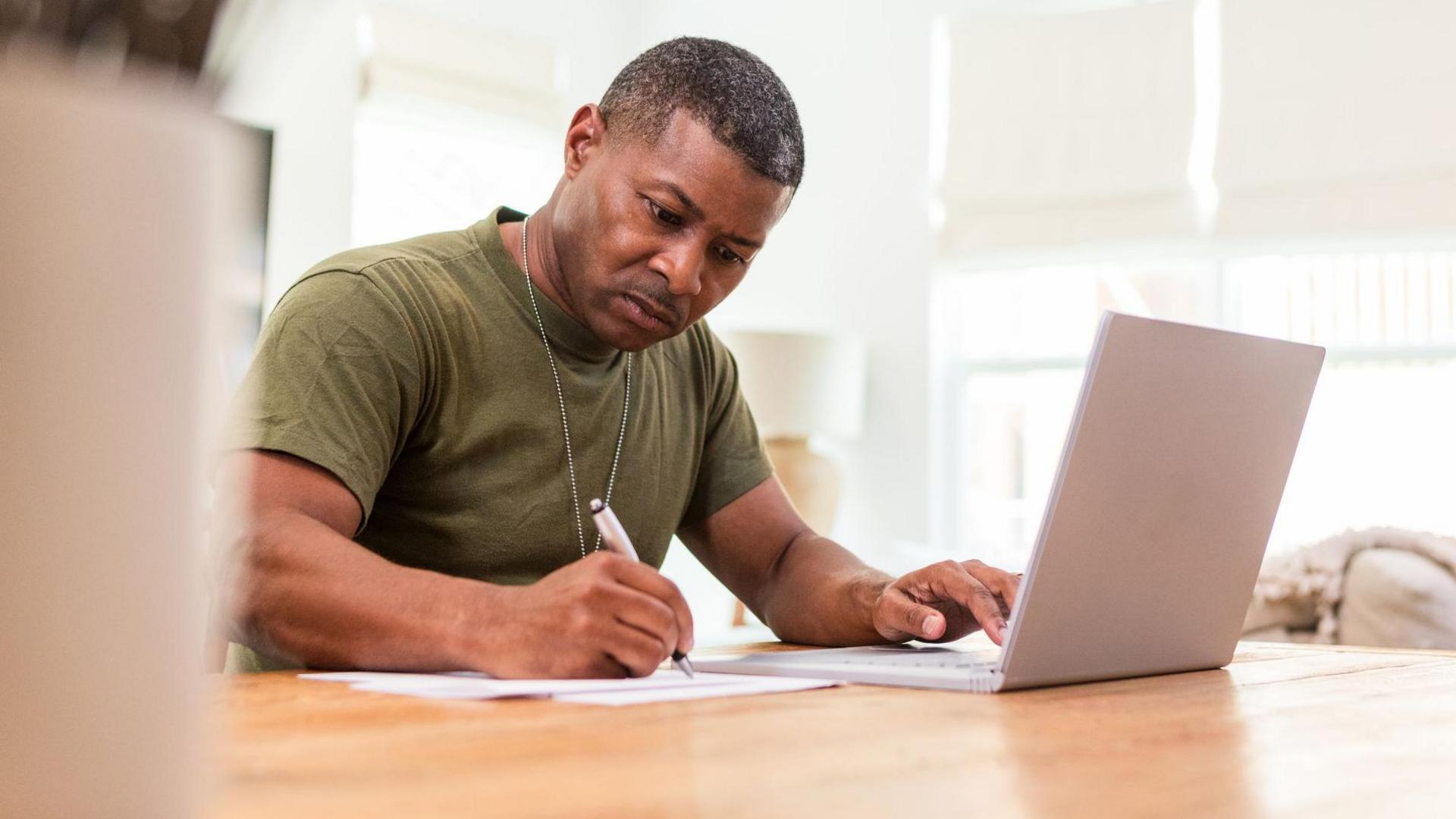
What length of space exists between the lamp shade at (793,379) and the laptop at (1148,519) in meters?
2.83

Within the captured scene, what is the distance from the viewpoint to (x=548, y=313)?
1.53 m

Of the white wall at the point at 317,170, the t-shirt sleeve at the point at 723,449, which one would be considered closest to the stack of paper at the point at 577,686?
the t-shirt sleeve at the point at 723,449

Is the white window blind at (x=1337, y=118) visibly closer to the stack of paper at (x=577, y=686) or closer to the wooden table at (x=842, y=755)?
the wooden table at (x=842, y=755)

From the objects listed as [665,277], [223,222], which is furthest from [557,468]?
[223,222]

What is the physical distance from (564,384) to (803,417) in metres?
2.55

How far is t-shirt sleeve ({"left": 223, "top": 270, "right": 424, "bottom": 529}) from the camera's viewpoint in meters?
1.18

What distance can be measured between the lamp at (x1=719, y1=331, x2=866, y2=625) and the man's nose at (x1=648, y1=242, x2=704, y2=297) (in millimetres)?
2482

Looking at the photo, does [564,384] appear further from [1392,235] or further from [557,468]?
[1392,235]

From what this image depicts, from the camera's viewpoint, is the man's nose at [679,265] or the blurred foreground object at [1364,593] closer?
the man's nose at [679,265]

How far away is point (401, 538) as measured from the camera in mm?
1447

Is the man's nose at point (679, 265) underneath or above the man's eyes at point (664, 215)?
underneath

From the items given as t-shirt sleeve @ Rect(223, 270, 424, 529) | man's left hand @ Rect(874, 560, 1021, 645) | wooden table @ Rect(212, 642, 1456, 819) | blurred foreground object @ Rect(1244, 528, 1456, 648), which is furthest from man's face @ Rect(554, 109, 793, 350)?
blurred foreground object @ Rect(1244, 528, 1456, 648)

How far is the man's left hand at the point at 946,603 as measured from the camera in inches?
48.8

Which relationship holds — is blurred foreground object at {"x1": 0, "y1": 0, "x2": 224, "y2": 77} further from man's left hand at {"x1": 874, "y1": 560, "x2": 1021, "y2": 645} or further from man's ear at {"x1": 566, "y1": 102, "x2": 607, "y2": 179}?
man's ear at {"x1": 566, "y1": 102, "x2": 607, "y2": 179}
